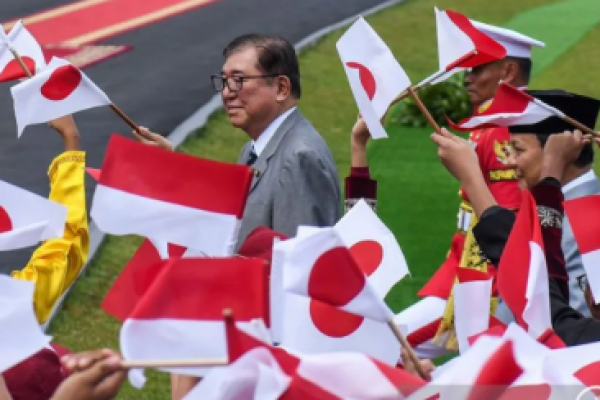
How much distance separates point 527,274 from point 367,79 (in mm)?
1570

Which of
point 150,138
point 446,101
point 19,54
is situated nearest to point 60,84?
point 150,138

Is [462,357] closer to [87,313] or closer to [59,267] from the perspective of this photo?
[59,267]

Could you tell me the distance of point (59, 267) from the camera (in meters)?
4.77

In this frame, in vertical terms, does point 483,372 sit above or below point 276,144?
above

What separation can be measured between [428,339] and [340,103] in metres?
8.39

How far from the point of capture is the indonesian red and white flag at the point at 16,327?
3.33m

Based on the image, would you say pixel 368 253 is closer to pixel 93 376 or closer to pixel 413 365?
pixel 413 365

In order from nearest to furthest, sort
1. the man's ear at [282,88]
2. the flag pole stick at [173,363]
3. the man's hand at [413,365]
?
the flag pole stick at [173,363] → the man's hand at [413,365] → the man's ear at [282,88]

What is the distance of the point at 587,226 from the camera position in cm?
451

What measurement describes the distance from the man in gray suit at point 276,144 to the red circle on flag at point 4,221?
1.16m

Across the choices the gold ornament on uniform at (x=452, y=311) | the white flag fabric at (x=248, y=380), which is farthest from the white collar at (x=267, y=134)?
the white flag fabric at (x=248, y=380)

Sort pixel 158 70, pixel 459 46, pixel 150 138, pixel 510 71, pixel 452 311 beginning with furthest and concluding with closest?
1. pixel 158 70
2. pixel 510 71
3. pixel 452 311
4. pixel 459 46
5. pixel 150 138

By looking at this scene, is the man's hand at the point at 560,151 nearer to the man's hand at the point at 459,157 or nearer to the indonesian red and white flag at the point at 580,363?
the man's hand at the point at 459,157

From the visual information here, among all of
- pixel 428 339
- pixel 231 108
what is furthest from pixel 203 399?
pixel 428 339
